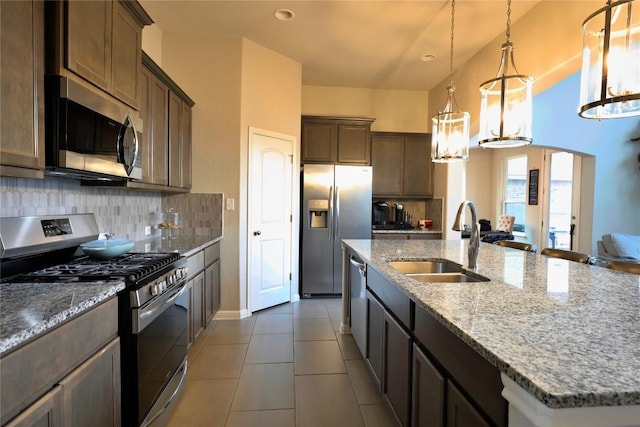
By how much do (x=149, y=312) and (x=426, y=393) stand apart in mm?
1322

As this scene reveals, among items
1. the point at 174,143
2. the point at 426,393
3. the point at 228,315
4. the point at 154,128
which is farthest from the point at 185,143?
the point at 426,393

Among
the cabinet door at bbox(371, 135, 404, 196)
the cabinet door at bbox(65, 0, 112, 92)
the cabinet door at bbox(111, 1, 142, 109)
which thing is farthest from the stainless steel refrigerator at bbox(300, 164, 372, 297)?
the cabinet door at bbox(65, 0, 112, 92)

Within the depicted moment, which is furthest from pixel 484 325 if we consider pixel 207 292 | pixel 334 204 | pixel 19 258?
pixel 334 204

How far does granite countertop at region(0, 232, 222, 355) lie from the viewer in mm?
881

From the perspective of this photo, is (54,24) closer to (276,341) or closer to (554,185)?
(276,341)

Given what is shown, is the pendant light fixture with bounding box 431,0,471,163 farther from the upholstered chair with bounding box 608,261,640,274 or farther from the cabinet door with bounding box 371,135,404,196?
the cabinet door with bounding box 371,135,404,196

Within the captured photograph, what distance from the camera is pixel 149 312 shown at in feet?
5.15

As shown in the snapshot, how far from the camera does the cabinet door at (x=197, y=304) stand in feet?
8.40

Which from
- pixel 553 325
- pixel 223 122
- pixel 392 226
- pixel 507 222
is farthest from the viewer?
pixel 507 222

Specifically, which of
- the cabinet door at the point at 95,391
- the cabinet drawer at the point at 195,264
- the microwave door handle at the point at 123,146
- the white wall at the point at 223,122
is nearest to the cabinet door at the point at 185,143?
the white wall at the point at 223,122

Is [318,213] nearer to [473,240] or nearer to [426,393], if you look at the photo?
[473,240]

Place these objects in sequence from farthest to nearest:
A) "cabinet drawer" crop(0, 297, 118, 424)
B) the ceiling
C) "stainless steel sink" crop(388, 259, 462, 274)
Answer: the ceiling, "stainless steel sink" crop(388, 259, 462, 274), "cabinet drawer" crop(0, 297, 118, 424)

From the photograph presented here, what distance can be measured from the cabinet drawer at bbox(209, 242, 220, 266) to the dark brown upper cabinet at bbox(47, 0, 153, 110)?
1.41 metres

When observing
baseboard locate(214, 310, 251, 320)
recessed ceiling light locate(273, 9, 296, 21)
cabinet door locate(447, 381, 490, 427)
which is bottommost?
baseboard locate(214, 310, 251, 320)
